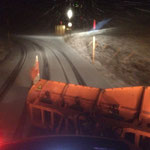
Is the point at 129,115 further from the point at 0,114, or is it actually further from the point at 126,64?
the point at 126,64

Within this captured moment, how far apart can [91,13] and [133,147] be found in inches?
1587

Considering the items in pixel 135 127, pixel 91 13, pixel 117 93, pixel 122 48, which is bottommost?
pixel 135 127

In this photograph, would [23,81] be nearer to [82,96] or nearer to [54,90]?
[54,90]

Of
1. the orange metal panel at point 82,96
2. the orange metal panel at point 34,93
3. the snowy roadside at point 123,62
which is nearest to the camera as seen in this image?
the orange metal panel at point 82,96

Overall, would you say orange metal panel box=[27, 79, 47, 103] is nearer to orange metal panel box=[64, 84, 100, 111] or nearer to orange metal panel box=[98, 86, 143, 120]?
orange metal panel box=[64, 84, 100, 111]

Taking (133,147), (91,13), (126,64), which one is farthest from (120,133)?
(91,13)

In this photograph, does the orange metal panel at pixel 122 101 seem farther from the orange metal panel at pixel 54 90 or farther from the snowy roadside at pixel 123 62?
the snowy roadside at pixel 123 62

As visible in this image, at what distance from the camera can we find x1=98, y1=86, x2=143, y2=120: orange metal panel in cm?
455

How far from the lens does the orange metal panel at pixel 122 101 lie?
455cm

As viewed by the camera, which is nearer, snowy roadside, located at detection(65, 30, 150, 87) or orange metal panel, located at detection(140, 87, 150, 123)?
orange metal panel, located at detection(140, 87, 150, 123)

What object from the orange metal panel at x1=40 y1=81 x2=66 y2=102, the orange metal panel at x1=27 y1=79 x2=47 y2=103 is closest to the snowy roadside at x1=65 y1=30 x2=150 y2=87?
the orange metal panel at x1=40 y1=81 x2=66 y2=102

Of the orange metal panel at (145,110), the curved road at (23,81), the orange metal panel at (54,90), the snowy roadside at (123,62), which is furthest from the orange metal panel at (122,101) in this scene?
the snowy roadside at (123,62)

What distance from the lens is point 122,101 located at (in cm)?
476

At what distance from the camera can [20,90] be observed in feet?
29.1
